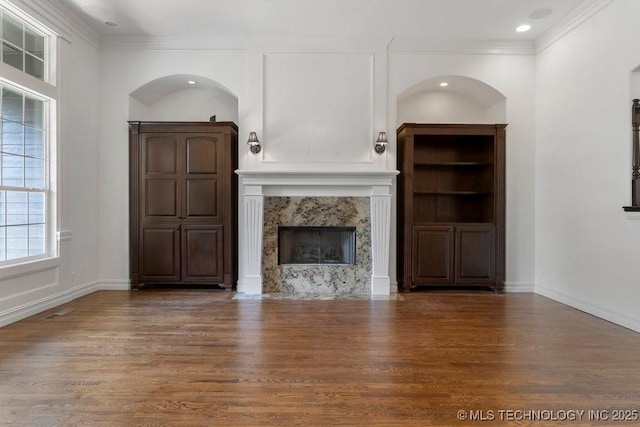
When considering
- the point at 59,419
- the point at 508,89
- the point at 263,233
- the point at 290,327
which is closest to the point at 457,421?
the point at 290,327

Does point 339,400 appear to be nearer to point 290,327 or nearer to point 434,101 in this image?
point 290,327

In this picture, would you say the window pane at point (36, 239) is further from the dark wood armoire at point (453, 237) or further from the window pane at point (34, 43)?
the dark wood armoire at point (453, 237)

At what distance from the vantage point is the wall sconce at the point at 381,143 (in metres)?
4.40

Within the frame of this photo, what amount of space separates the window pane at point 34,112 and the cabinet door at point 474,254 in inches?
200

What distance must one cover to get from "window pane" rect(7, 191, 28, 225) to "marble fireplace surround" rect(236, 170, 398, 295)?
2249 mm

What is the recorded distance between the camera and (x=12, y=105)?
3.41 metres

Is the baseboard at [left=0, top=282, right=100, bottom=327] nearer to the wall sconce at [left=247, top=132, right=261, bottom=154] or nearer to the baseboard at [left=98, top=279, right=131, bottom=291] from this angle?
the baseboard at [left=98, top=279, right=131, bottom=291]

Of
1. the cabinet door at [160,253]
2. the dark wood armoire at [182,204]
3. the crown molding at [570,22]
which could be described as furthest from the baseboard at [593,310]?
the cabinet door at [160,253]

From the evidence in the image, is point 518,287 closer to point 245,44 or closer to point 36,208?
point 245,44

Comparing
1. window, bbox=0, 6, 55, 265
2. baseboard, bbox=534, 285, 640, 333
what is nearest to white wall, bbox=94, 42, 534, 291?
baseboard, bbox=534, 285, 640, 333

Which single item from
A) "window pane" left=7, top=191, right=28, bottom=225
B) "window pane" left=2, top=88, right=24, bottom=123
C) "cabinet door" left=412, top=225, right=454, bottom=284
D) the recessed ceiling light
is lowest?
"cabinet door" left=412, top=225, right=454, bottom=284

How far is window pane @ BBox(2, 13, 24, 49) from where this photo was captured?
3.32 meters

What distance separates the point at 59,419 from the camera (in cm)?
176

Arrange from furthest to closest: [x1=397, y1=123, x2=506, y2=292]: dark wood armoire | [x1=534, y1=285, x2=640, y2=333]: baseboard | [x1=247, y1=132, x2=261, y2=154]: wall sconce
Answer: [x1=397, y1=123, x2=506, y2=292]: dark wood armoire → [x1=247, y1=132, x2=261, y2=154]: wall sconce → [x1=534, y1=285, x2=640, y2=333]: baseboard
